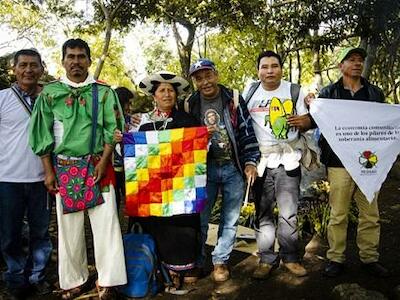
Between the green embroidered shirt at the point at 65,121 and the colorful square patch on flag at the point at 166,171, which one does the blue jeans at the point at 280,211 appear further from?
the green embroidered shirt at the point at 65,121

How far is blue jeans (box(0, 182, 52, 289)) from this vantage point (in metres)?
3.62

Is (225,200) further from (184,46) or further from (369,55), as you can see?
(184,46)

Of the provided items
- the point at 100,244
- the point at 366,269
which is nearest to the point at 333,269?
the point at 366,269

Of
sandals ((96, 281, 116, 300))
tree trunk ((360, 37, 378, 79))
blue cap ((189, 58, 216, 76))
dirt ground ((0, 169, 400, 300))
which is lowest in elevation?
dirt ground ((0, 169, 400, 300))

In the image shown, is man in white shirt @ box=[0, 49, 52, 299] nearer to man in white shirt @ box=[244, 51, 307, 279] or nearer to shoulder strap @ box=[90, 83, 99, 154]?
shoulder strap @ box=[90, 83, 99, 154]

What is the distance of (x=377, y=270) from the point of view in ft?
12.8

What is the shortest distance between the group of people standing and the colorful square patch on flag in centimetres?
13

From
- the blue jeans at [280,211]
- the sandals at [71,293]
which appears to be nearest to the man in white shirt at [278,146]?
the blue jeans at [280,211]

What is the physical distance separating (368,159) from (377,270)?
102 cm

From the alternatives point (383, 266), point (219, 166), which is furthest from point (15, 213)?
point (383, 266)

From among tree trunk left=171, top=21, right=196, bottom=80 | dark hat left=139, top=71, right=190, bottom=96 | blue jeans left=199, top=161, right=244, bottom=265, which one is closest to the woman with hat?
dark hat left=139, top=71, right=190, bottom=96

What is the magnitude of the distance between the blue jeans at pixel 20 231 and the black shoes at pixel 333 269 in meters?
2.59

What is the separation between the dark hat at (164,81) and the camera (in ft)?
12.3

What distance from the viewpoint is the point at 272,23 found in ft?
38.9
